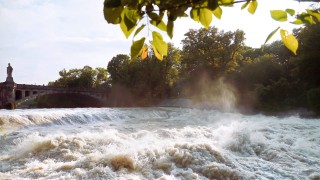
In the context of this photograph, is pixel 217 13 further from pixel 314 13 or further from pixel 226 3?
pixel 314 13

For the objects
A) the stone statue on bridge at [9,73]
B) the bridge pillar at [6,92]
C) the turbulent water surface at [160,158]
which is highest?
the stone statue on bridge at [9,73]

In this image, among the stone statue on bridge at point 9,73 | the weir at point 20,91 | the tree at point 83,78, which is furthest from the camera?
the tree at point 83,78

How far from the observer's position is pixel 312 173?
8.09m

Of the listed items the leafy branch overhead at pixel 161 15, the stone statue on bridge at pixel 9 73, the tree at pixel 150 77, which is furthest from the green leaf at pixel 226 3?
the tree at pixel 150 77

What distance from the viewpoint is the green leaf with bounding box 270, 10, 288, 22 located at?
3.86 feet

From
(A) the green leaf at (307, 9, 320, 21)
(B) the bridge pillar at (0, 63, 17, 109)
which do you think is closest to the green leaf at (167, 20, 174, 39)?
(A) the green leaf at (307, 9, 320, 21)

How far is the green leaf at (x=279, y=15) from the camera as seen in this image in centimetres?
118

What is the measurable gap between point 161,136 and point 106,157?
16.4 ft

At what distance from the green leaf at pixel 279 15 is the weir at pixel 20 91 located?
32.9 metres

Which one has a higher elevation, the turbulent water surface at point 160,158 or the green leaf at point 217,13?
the green leaf at point 217,13

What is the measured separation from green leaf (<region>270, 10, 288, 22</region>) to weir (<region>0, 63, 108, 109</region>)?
108 feet

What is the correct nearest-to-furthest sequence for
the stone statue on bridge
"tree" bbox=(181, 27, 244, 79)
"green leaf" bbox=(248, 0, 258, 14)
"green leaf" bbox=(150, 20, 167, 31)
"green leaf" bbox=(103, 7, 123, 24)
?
"green leaf" bbox=(103, 7, 123, 24) < "green leaf" bbox=(150, 20, 167, 31) < "green leaf" bbox=(248, 0, 258, 14) < the stone statue on bridge < "tree" bbox=(181, 27, 244, 79)

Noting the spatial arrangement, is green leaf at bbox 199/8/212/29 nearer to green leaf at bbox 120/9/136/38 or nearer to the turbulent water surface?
green leaf at bbox 120/9/136/38

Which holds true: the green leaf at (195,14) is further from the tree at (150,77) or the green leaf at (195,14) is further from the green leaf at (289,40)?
the tree at (150,77)
